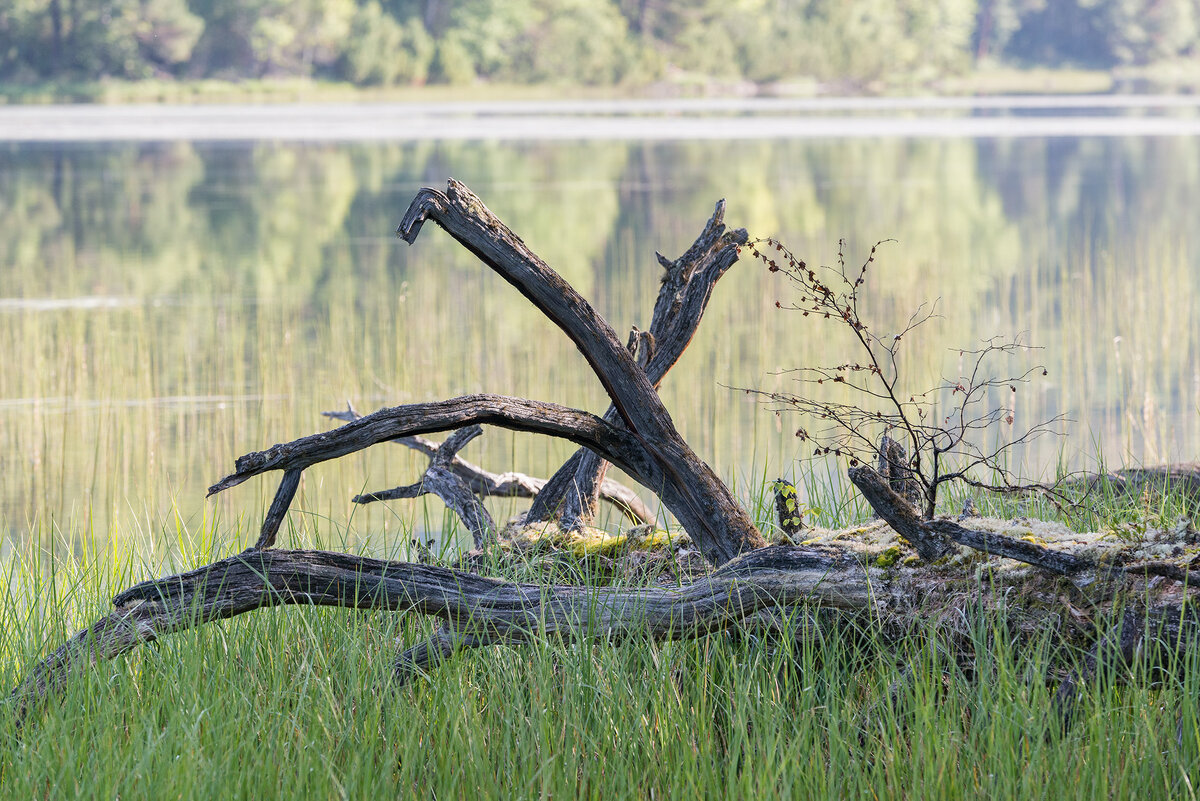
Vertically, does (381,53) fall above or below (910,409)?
above

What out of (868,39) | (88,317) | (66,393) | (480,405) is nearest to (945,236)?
(88,317)

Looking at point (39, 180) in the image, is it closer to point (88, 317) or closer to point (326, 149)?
point (326, 149)

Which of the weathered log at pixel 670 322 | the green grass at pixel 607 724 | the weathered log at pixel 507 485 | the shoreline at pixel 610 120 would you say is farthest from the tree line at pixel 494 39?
the green grass at pixel 607 724

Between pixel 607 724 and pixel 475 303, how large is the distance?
9.89 meters

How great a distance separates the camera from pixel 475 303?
1284 centimetres

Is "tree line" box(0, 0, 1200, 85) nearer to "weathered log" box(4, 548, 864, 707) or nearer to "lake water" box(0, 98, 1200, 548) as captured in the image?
"lake water" box(0, 98, 1200, 548)

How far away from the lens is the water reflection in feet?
25.7

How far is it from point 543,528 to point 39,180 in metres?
23.2

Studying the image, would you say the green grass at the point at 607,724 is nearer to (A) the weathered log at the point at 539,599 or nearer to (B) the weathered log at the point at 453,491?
(A) the weathered log at the point at 539,599

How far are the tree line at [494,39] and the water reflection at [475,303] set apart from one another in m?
31.6

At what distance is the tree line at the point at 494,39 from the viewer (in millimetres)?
56406

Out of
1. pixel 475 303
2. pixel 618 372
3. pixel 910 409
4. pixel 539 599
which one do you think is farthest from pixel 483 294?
pixel 539 599

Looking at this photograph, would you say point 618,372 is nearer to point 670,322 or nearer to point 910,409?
point 670,322

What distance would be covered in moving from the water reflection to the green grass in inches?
53.7
